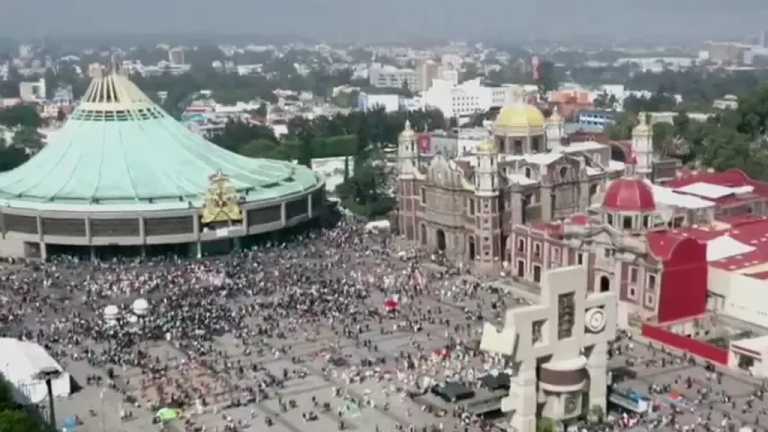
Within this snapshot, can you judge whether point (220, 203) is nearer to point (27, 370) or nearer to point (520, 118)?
point (520, 118)

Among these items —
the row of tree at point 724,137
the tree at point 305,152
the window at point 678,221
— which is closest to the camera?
the window at point 678,221

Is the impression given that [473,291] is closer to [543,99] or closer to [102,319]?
[102,319]

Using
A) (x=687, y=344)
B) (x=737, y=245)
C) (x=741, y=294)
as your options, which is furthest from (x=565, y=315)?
(x=737, y=245)

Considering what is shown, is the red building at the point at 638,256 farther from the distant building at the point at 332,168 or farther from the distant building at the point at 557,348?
the distant building at the point at 332,168

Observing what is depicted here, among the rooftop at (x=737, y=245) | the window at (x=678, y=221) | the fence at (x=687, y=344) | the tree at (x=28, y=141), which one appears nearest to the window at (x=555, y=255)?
the rooftop at (x=737, y=245)

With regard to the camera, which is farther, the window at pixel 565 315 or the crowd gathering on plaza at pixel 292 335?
the crowd gathering on plaza at pixel 292 335

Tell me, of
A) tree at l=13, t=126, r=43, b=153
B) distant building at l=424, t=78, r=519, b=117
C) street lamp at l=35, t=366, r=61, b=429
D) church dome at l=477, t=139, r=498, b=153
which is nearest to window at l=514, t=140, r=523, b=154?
church dome at l=477, t=139, r=498, b=153
